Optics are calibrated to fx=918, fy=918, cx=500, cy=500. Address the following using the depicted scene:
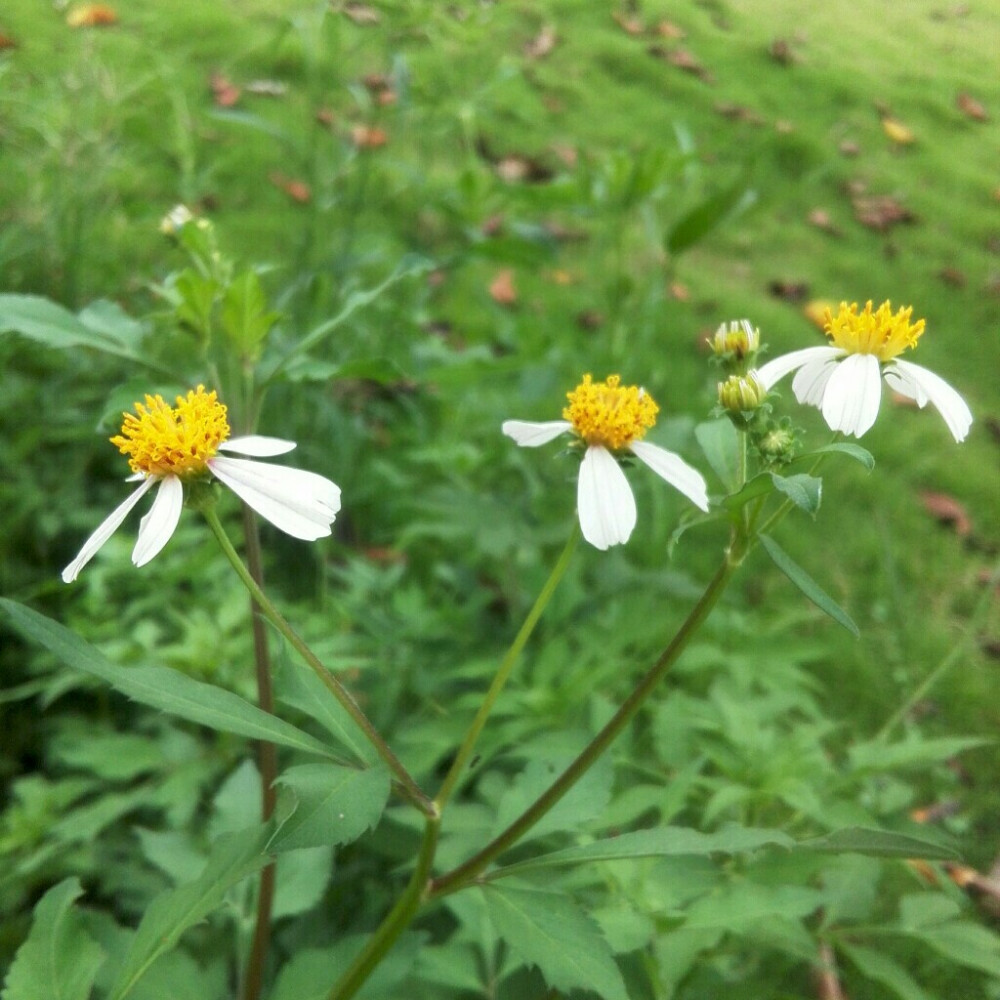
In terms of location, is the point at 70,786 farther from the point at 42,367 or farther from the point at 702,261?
the point at 702,261

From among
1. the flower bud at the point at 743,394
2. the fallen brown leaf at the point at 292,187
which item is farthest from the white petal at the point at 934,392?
the fallen brown leaf at the point at 292,187

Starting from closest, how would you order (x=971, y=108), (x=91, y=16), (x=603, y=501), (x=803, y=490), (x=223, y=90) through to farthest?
(x=803, y=490)
(x=603, y=501)
(x=971, y=108)
(x=91, y=16)
(x=223, y=90)

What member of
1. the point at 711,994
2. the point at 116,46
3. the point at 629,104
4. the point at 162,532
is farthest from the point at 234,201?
the point at 711,994

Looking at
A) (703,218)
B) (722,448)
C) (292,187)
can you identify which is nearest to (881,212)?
(703,218)

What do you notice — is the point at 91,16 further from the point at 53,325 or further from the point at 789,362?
the point at 789,362

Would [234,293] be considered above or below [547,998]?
above

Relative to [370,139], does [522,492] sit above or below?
below

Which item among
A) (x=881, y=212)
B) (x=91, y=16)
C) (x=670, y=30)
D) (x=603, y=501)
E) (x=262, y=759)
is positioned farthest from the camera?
(x=881, y=212)
